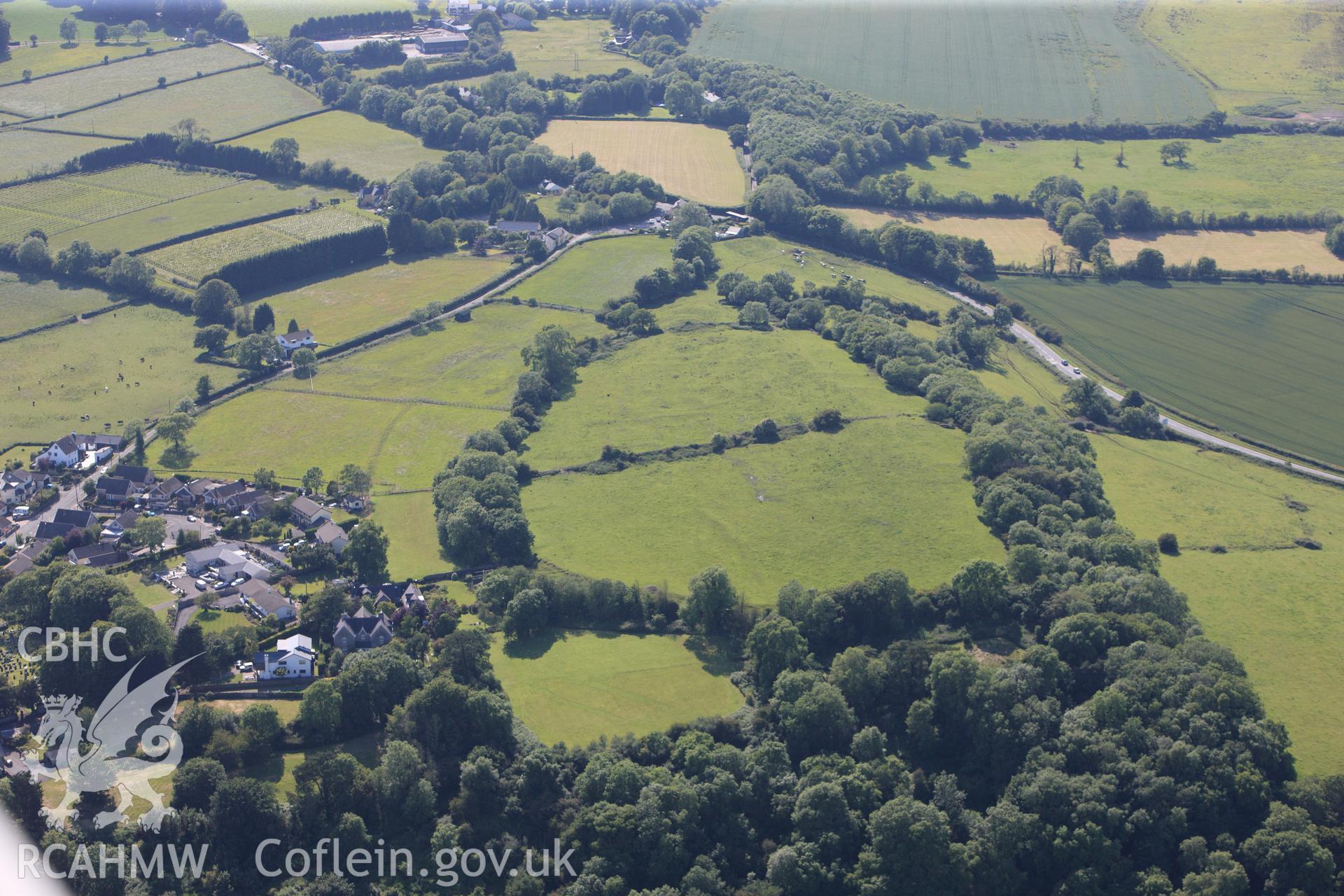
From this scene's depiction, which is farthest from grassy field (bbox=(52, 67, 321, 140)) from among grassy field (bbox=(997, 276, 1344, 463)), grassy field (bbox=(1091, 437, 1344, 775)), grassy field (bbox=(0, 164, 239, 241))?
grassy field (bbox=(1091, 437, 1344, 775))

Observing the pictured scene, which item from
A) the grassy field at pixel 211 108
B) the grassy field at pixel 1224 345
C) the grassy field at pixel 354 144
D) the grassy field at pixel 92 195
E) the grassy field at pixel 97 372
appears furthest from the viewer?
the grassy field at pixel 211 108

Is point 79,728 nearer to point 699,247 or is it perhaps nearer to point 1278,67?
point 699,247

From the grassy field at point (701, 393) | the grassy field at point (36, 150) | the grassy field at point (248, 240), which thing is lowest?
the grassy field at point (701, 393)

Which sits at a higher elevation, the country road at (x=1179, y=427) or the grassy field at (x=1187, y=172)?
the grassy field at (x=1187, y=172)

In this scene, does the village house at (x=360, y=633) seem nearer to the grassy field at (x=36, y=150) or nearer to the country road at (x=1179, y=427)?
the country road at (x=1179, y=427)

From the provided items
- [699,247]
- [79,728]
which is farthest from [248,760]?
[699,247]

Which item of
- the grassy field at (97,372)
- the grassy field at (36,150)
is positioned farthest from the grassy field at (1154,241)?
the grassy field at (36,150)
